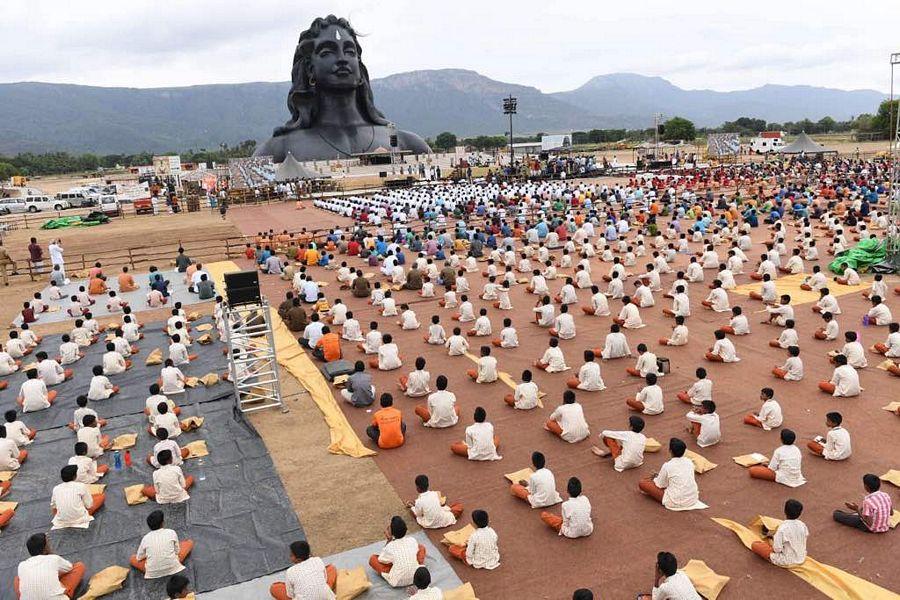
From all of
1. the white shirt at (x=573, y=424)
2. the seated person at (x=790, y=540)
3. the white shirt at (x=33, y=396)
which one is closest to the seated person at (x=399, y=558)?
the white shirt at (x=573, y=424)

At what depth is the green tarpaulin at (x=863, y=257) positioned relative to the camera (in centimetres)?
1758

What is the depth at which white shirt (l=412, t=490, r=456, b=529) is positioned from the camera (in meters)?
7.15

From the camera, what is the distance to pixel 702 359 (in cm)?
1196

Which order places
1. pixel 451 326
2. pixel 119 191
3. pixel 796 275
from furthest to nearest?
pixel 119 191 < pixel 796 275 < pixel 451 326

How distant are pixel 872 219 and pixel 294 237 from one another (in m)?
22.1

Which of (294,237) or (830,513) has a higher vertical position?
(294,237)

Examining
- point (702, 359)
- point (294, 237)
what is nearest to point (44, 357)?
point (702, 359)

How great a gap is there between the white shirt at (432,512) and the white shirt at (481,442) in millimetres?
1415

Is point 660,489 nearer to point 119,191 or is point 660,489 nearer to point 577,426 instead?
point 577,426

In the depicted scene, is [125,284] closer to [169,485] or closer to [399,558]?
[169,485]

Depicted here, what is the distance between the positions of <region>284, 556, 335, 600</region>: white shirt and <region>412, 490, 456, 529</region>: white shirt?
153cm

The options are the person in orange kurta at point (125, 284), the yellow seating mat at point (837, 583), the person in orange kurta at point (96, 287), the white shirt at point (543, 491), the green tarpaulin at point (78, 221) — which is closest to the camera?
the yellow seating mat at point (837, 583)

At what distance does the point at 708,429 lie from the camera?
8656 mm

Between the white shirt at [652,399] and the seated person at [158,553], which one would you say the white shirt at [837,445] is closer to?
the white shirt at [652,399]
